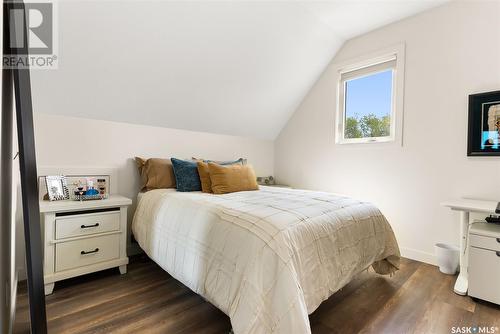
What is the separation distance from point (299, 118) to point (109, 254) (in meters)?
2.93

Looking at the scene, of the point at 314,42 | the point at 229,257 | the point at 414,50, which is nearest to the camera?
the point at 229,257

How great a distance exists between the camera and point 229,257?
4.17ft

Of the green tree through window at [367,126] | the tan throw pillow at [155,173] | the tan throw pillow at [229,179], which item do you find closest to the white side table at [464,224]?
the green tree through window at [367,126]

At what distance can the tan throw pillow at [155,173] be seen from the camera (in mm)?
2389

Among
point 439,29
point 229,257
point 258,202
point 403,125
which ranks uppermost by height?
point 439,29

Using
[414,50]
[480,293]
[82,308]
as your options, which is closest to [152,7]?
[82,308]

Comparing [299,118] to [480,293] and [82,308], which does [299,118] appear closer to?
[480,293]

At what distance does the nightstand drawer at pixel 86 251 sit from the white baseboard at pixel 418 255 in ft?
9.44

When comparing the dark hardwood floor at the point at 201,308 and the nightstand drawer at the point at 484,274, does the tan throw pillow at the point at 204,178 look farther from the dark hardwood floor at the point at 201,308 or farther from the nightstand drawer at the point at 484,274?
the nightstand drawer at the point at 484,274

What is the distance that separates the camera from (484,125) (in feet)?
7.03

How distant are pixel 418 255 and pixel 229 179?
214 cm

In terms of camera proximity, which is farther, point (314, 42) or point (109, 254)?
point (314, 42)

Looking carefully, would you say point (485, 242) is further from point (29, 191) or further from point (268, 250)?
point (29, 191)

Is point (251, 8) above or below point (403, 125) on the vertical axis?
above
